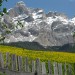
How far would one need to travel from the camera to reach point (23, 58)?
21.7 meters

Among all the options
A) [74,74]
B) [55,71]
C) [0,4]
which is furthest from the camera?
[74,74]

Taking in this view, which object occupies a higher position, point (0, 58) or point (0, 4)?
point (0, 4)

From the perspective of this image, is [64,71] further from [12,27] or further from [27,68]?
[12,27]

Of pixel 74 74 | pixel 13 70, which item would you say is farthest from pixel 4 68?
pixel 74 74

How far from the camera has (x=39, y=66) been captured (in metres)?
21.0

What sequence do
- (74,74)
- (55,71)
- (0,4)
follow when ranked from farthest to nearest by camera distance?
1. (74,74)
2. (0,4)
3. (55,71)

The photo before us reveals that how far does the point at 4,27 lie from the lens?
82.1 feet

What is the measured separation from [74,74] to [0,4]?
7430 millimetres

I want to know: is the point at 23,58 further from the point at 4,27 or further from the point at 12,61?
the point at 4,27

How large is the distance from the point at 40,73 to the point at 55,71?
105cm

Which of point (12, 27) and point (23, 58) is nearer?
point (23, 58)

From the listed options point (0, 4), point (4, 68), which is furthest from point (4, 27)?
point (4, 68)

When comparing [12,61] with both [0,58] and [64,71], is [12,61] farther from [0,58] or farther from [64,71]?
[64,71]

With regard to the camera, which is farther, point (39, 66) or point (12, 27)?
point (12, 27)
